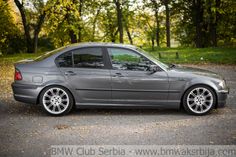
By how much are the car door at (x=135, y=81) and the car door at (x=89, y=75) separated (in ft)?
0.60

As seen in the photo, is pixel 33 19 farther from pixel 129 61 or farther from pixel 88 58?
pixel 129 61

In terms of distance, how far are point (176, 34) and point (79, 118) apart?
35723 millimetres

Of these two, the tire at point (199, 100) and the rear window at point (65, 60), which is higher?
the rear window at point (65, 60)

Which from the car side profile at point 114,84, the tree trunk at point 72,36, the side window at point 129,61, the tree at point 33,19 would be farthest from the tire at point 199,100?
the tree trunk at point 72,36

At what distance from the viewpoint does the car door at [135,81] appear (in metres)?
8.24

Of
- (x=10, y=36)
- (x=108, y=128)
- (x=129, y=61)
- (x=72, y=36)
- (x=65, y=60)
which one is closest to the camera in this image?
(x=108, y=128)

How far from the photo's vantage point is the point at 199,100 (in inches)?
329

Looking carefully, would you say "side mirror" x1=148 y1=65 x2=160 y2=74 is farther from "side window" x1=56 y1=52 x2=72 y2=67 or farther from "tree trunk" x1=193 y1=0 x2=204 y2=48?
"tree trunk" x1=193 y1=0 x2=204 y2=48

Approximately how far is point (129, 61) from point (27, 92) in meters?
2.37

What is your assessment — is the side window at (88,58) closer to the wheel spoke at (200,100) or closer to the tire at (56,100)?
the tire at (56,100)

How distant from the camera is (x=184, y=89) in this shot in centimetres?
831

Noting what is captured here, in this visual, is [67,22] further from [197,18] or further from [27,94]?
[27,94]

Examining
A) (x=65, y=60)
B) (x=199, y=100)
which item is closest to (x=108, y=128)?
(x=65, y=60)

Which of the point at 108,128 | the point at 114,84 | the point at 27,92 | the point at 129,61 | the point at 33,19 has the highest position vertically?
the point at 33,19
